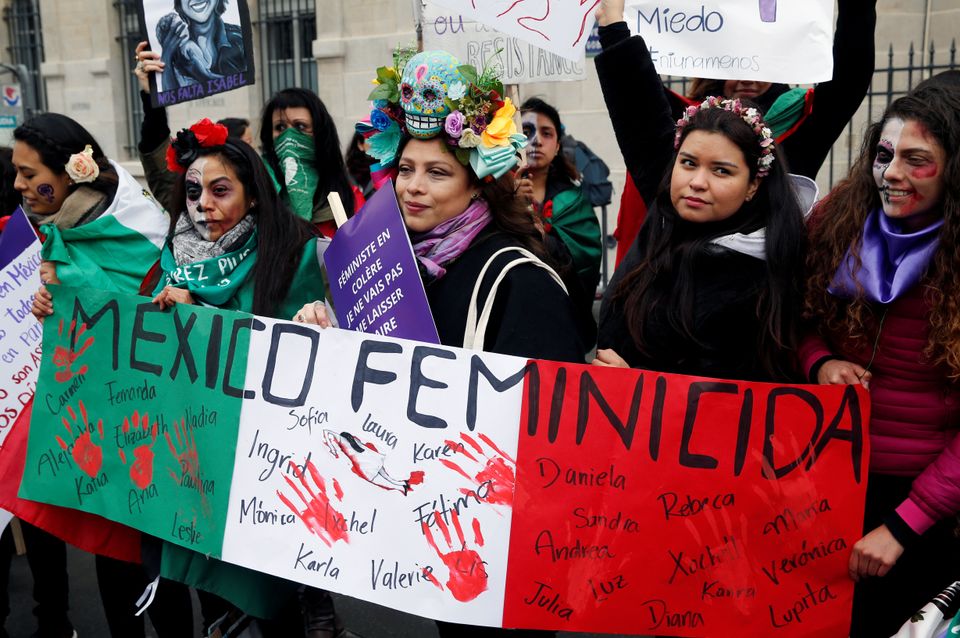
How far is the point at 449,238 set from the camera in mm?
2594

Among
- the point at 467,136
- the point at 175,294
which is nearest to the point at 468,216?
the point at 467,136

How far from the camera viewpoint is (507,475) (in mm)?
2342

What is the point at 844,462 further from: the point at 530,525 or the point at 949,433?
the point at 530,525

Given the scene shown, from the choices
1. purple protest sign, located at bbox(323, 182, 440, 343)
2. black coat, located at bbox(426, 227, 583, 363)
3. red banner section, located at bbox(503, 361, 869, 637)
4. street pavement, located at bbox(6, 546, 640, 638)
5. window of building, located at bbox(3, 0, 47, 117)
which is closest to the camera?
red banner section, located at bbox(503, 361, 869, 637)

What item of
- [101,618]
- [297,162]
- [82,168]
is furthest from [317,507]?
[297,162]

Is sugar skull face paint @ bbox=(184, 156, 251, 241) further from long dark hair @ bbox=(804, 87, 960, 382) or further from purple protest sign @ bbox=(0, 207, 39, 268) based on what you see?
long dark hair @ bbox=(804, 87, 960, 382)

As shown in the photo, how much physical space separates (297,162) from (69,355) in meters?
1.89

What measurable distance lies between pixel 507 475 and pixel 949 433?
3.59 feet

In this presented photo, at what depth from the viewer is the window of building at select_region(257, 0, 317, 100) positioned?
12.1m

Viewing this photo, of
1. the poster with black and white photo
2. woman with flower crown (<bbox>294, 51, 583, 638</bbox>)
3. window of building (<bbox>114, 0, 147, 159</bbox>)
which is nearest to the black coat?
woman with flower crown (<bbox>294, 51, 583, 638</bbox>)

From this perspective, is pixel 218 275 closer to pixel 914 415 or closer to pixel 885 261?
pixel 885 261

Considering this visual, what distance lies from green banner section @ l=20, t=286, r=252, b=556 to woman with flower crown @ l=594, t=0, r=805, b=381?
3.79ft

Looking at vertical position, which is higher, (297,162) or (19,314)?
(297,162)

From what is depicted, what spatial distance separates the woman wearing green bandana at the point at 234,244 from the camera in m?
3.02
